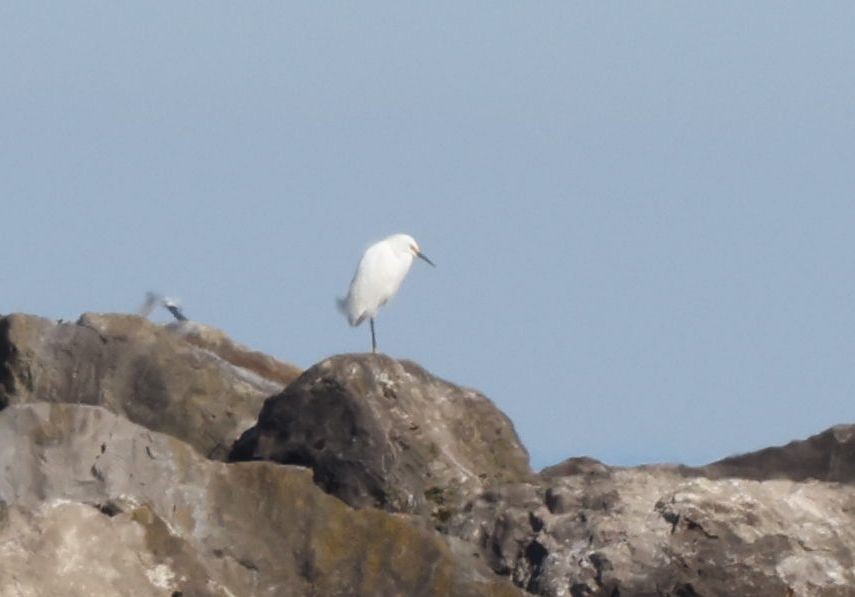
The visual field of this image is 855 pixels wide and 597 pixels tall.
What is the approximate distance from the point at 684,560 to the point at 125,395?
19.0ft

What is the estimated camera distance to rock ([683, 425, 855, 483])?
16.9 meters

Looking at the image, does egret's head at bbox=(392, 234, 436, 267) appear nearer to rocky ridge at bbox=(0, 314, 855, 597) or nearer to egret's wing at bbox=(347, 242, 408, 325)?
egret's wing at bbox=(347, 242, 408, 325)

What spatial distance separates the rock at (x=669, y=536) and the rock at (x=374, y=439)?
733mm

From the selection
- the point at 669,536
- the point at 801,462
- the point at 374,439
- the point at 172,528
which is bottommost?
the point at 172,528

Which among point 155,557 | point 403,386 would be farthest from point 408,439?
point 155,557

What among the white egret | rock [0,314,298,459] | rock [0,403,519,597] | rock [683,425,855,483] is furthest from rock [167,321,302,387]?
rock [0,403,519,597]

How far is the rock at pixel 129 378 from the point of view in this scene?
18719 millimetres

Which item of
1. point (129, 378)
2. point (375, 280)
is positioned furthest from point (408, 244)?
point (129, 378)

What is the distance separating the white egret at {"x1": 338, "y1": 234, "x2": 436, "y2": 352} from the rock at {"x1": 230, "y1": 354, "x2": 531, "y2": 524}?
1183cm

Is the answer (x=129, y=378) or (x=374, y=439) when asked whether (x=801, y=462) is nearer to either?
(x=374, y=439)

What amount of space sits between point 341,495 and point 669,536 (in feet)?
8.08

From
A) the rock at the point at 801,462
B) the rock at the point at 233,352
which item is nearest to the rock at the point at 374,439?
the rock at the point at 801,462

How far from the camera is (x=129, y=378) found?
751 inches

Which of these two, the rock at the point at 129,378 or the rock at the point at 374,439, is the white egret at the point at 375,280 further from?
the rock at the point at 374,439
